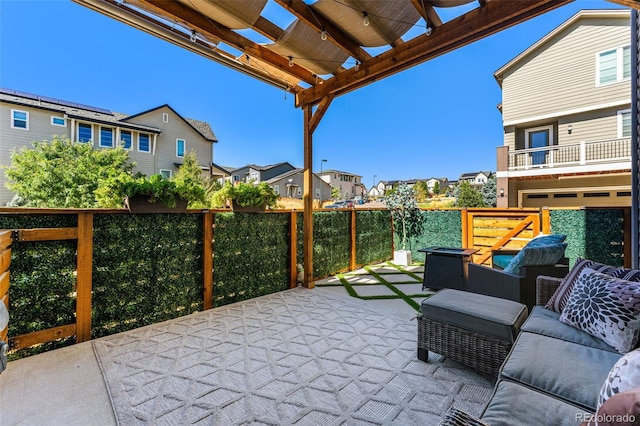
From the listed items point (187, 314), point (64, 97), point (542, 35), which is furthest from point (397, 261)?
point (64, 97)

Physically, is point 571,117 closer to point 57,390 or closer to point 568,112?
point 568,112

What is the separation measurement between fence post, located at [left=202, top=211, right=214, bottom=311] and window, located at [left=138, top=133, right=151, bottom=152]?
13.4 meters

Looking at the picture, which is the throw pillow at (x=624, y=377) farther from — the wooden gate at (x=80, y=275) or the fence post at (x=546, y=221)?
the fence post at (x=546, y=221)

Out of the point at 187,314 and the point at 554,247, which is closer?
the point at 554,247

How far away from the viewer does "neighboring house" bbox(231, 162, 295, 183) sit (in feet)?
93.2

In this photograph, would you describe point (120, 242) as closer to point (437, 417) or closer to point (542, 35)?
point (437, 417)

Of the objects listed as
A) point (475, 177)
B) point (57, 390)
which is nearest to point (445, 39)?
point (57, 390)

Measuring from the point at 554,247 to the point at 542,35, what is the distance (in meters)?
9.31

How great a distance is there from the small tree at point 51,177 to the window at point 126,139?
2.54 metres

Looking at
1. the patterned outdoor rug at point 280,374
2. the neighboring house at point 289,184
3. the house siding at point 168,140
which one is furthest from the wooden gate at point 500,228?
the neighboring house at point 289,184

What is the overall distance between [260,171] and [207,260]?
25.5 metres

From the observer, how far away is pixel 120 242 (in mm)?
3111

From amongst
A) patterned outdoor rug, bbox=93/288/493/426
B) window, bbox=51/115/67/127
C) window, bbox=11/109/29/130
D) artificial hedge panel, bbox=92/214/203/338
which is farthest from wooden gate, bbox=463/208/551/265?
window, bbox=11/109/29/130

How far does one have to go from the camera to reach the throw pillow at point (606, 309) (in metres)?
1.61
